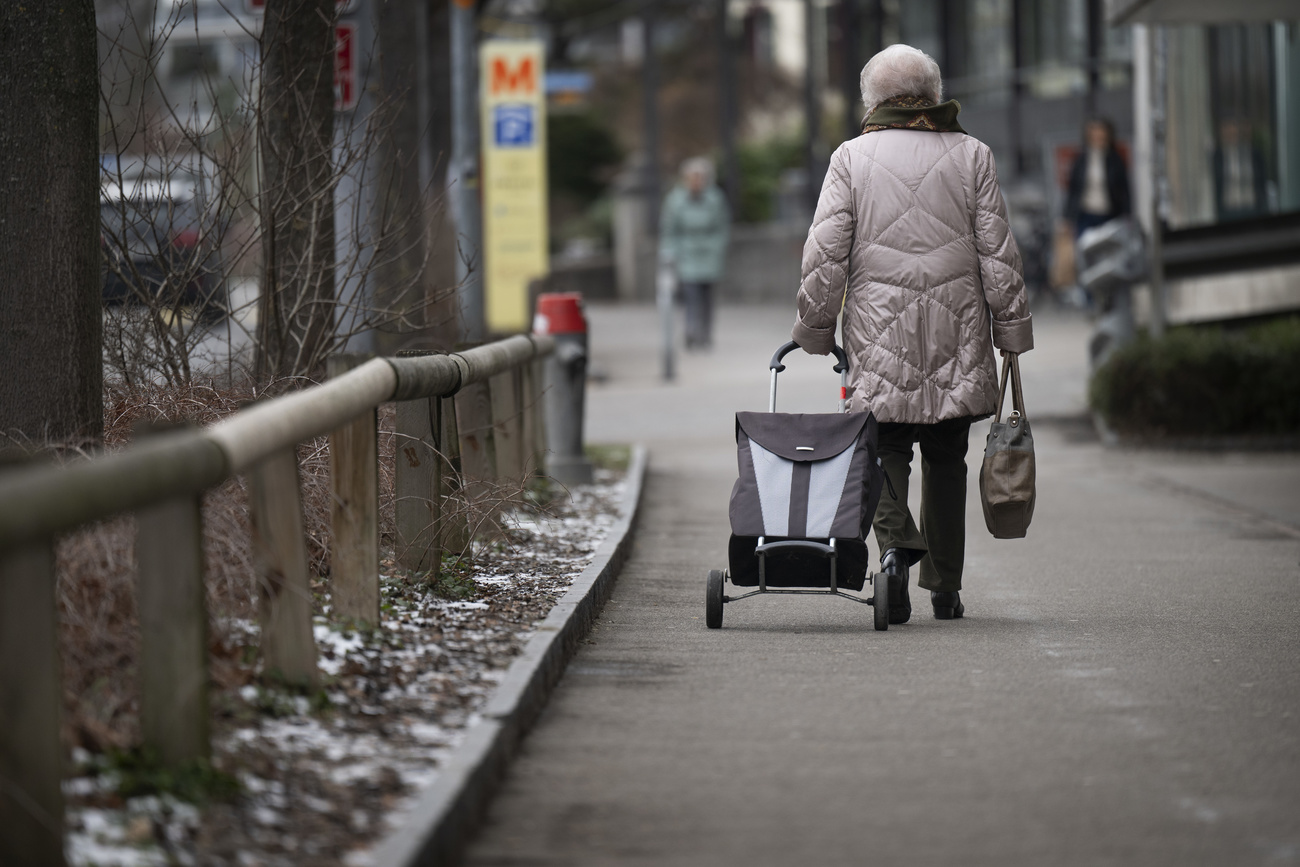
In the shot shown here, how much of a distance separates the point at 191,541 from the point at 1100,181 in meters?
16.0

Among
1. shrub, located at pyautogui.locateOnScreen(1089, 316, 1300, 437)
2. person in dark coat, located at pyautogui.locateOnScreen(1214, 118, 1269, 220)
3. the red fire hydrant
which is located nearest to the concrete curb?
the red fire hydrant

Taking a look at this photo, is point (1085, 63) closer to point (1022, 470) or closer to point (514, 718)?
point (1022, 470)

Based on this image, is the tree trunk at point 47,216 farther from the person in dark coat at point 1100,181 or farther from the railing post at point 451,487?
the person in dark coat at point 1100,181

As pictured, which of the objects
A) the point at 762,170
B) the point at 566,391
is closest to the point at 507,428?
the point at 566,391

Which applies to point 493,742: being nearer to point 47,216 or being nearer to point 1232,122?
point 47,216

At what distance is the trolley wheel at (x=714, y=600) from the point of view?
263 inches

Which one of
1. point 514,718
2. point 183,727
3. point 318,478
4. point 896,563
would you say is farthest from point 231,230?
point 183,727

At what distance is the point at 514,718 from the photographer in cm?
500

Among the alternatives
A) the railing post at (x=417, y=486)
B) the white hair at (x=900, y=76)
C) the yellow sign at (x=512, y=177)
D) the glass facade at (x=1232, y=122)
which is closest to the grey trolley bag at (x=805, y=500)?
the railing post at (x=417, y=486)

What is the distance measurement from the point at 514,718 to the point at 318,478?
1992 millimetres

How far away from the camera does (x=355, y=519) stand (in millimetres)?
5512

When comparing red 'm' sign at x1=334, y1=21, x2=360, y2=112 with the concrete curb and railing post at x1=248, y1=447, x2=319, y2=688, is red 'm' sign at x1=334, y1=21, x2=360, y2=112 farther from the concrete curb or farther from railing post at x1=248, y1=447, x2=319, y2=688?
railing post at x1=248, y1=447, x2=319, y2=688

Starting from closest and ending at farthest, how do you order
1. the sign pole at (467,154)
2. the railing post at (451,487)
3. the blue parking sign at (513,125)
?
the railing post at (451,487) < the sign pole at (467,154) < the blue parking sign at (513,125)

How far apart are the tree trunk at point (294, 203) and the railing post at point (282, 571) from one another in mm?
3400
